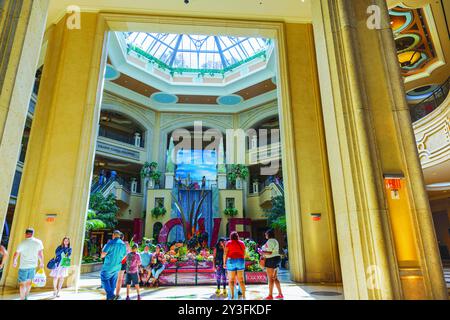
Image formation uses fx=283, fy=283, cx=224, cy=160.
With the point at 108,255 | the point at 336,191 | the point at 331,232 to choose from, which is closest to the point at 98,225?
the point at 108,255

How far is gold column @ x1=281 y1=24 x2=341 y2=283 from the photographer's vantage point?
7914 mm

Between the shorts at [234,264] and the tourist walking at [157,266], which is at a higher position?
the shorts at [234,264]

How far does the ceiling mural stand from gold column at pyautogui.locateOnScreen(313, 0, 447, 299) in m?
7.94

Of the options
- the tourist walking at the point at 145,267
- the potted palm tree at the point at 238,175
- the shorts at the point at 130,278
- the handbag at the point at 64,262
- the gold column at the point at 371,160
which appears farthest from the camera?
the potted palm tree at the point at 238,175

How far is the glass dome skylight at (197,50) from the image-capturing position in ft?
66.1

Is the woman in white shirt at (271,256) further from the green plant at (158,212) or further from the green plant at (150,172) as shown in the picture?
the green plant at (150,172)

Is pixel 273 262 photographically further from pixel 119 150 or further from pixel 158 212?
pixel 119 150

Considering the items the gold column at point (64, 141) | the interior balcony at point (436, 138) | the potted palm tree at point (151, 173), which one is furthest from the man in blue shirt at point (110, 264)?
the potted palm tree at point (151, 173)

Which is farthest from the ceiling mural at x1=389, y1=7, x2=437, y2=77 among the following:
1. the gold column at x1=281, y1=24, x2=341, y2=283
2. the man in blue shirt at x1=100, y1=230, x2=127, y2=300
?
the man in blue shirt at x1=100, y1=230, x2=127, y2=300

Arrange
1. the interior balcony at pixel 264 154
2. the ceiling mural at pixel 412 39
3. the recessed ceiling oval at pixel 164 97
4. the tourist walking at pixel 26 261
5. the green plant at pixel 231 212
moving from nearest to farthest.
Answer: the tourist walking at pixel 26 261 → the ceiling mural at pixel 412 39 → the green plant at pixel 231 212 → the interior balcony at pixel 264 154 → the recessed ceiling oval at pixel 164 97

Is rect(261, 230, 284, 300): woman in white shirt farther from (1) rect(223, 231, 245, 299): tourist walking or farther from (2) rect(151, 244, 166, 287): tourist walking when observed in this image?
(2) rect(151, 244, 166, 287): tourist walking

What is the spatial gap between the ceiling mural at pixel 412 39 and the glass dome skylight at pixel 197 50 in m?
8.90

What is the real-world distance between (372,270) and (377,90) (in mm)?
2514
